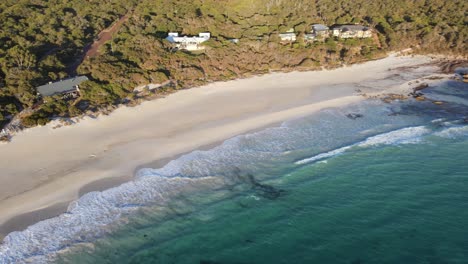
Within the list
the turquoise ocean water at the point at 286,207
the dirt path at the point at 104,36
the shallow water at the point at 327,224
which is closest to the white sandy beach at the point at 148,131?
the turquoise ocean water at the point at 286,207

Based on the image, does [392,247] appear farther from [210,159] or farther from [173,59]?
[173,59]

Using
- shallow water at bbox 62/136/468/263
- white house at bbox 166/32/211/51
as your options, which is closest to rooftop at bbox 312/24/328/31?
white house at bbox 166/32/211/51

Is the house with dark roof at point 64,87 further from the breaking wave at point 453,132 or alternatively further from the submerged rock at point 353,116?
the breaking wave at point 453,132

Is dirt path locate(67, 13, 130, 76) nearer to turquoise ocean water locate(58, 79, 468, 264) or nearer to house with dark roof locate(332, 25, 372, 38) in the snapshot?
turquoise ocean water locate(58, 79, 468, 264)

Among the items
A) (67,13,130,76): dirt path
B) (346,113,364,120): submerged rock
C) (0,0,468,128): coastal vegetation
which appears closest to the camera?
(346,113,364,120): submerged rock

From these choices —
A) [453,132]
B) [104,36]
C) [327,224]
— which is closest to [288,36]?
[453,132]

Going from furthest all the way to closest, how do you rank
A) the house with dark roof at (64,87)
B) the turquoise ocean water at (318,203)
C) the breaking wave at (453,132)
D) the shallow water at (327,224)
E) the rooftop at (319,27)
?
the rooftop at (319,27) < the house with dark roof at (64,87) < the breaking wave at (453,132) < the turquoise ocean water at (318,203) < the shallow water at (327,224)
